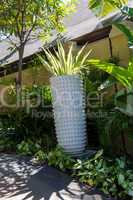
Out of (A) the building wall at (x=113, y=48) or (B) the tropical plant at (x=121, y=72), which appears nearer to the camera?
(B) the tropical plant at (x=121, y=72)

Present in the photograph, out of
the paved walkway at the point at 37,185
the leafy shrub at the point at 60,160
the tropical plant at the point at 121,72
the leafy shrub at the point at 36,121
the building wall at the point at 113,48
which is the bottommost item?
the paved walkway at the point at 37,185

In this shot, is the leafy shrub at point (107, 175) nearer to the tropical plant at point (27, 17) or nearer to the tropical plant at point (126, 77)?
the tropical plant at point (126, 77)

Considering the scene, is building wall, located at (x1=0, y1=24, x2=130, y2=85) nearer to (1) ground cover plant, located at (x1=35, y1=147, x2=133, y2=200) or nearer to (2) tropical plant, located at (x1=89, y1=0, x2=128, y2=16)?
(2) tropical plant, located at (x1=89, y1=0, x2=128, y2=16)

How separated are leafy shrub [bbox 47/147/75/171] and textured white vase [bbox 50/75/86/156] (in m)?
0.29

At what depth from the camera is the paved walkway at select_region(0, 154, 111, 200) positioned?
5934 mm

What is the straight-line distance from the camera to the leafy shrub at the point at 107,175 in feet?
19.7

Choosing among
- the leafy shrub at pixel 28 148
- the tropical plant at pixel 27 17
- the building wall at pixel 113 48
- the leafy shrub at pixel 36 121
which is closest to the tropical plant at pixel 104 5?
the building wall at pixel 113 48

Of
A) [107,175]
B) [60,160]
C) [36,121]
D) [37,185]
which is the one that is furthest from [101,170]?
[36,121]

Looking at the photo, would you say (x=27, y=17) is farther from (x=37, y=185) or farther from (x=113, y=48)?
(x=37, y=185)

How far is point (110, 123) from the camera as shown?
23.3 ft

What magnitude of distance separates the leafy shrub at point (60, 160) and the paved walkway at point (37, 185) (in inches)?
6.2

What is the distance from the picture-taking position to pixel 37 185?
6.39 metres

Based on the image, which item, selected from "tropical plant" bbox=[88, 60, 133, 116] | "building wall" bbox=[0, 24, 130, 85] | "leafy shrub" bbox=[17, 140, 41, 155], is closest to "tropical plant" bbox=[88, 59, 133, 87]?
"tropical plant" bbox=[88, 60, 133, 116]

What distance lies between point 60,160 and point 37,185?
1.08m
